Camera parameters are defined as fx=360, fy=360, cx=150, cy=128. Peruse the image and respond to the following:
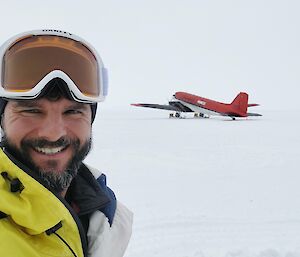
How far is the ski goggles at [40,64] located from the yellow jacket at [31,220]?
1.39 ft

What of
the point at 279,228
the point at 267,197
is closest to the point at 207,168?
the point at 267,197

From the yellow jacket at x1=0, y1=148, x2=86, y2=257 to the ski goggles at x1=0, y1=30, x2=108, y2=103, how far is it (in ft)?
1.39

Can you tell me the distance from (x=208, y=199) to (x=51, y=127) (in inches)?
173

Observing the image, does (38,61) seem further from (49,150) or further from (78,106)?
(49,150)

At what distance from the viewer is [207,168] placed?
8.30m

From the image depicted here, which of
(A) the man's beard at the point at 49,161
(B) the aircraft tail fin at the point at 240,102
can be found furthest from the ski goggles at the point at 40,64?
(B) the aircraft tail fin at the point at 240,102

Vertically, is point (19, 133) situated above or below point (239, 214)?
above

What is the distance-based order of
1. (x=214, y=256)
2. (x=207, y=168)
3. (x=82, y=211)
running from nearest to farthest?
(x=82, y=211), (x=214, y=256), (x=207, y=168)

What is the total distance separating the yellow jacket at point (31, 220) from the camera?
1425mm

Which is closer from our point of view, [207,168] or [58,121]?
[58,121]

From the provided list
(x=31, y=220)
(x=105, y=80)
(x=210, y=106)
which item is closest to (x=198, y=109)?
(x=210, y=106)

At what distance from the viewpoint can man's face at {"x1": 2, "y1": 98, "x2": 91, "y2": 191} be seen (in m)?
1.89

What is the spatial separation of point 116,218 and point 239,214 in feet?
11.4

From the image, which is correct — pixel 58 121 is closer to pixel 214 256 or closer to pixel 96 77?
pixel 96 77
